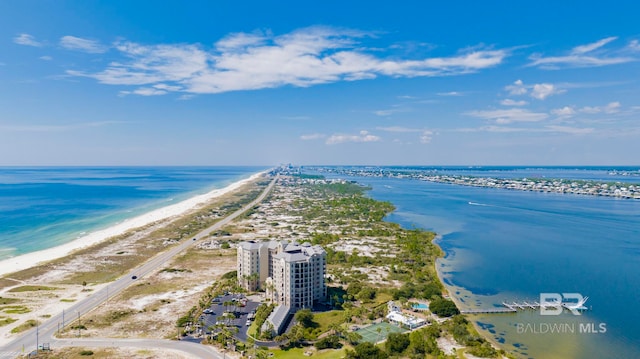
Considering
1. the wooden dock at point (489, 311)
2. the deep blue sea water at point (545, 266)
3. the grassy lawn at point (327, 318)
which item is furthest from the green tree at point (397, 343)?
the wooden dock at point (489, 311)

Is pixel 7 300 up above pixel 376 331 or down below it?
below

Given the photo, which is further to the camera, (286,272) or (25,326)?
(286,272)

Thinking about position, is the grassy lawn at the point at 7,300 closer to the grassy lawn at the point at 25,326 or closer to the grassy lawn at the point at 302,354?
the grassy lawn at the point at 25,326

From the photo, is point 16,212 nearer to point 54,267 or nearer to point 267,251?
point 54,267

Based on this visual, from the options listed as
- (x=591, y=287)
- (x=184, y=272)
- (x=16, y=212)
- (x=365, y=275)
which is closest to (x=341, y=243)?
(x=365, y=275)

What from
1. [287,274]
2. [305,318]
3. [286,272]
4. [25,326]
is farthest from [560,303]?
[25,326]

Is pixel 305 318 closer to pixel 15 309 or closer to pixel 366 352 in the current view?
pixel 366 352

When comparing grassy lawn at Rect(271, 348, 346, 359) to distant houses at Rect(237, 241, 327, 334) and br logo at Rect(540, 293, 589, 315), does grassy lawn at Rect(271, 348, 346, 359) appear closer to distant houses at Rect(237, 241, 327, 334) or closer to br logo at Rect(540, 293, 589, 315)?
distant houses at Rect(237, 241, 327, 334)
